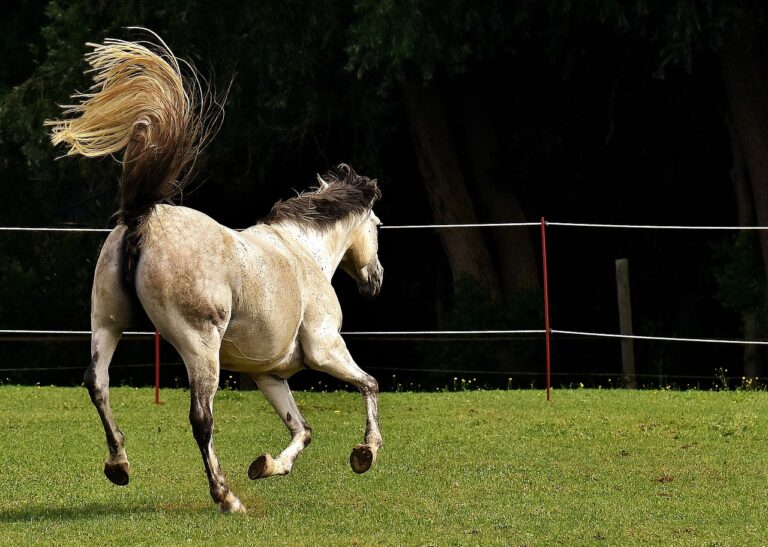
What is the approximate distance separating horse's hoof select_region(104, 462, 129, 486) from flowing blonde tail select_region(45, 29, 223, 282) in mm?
1185

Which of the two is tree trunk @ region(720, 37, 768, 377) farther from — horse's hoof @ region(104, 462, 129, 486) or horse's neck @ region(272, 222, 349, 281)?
horse's hoof @ region(104, 462, 129, 486)

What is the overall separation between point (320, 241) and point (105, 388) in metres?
1.95

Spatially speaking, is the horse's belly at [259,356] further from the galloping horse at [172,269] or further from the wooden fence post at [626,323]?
the wooden fence post at [626,323]

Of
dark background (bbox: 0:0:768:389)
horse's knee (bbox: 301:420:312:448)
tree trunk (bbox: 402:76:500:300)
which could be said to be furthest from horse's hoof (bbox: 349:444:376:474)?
tree trunk (bbox: 402:76:500:300)

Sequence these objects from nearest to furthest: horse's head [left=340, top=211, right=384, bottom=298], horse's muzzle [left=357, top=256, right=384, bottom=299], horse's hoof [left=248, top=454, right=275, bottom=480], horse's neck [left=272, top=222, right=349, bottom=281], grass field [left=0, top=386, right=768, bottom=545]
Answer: grass field [left=0, top=386, right=768, bottom=545] → horse's hoof [left=248, top=454, right=275, bottom=480] → horse's neck [left=272, top=222, right=349, bottom=281] → horse's head [left=340, top=211, right=384, bottom=298] → horse's muzzle [left=357, top=256, right=384, bottom=299]

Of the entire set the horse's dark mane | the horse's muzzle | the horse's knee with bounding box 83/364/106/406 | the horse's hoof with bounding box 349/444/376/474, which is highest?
the horse's dark mane

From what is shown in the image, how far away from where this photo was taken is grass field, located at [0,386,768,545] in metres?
Answer: 7.30

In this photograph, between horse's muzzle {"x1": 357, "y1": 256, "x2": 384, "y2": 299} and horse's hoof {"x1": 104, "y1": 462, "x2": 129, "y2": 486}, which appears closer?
horse's hoof {"x1": 104, "y1": 462, "x2": 129, "y2": 486}

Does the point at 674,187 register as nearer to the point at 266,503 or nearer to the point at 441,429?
the point at 441,429

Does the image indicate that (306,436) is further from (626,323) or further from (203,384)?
(626,323)

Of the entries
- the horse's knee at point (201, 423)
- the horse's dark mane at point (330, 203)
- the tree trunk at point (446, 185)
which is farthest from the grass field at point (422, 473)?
the tree trunk at point (446, 185)

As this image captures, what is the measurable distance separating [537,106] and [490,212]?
181 cm

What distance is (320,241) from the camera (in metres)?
8.80

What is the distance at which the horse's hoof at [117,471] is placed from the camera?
7.39m
